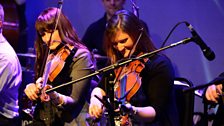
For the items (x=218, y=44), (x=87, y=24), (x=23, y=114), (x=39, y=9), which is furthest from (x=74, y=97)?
(x=39, y=9)

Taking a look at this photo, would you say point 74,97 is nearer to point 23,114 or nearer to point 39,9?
point 23,114

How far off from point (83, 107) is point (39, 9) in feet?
7.78

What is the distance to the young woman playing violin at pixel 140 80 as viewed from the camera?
2.60 m

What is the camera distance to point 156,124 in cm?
266

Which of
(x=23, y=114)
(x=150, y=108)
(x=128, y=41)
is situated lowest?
(x=23, y=114)

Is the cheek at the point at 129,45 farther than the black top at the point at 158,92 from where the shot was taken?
Yes

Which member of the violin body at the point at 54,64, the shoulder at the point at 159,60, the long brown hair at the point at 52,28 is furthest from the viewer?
the long brown hair at the point at 52,28

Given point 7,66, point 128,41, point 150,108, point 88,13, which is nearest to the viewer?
point 150,108

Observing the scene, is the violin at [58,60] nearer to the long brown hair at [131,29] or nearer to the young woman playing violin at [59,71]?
the young woman playing violin at [59,71]

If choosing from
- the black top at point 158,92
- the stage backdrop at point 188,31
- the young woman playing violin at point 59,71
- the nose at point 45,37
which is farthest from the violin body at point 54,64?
the stage backdrop at point 188,31

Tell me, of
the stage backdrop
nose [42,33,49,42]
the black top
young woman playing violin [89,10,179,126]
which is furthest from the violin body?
the stage backdrop

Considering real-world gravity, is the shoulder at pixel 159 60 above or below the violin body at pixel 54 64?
above

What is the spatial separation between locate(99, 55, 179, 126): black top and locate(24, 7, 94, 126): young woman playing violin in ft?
1.72

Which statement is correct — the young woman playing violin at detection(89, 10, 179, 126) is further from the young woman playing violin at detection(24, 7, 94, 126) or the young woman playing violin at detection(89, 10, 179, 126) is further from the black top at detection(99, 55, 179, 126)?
the young woman playing violin at detection(24, 7, 94, 126)
